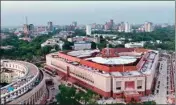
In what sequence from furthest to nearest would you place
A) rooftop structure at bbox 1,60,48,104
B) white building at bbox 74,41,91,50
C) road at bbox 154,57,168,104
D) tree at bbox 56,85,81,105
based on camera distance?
white building at bbox 74,41,91,50 < road at bbox 154,57,168,104 < tree at bbox 56,85,81,105 < rooftop structure at bbox 1,60,48,104

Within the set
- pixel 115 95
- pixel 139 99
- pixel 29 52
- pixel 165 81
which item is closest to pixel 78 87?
pixel 115 95

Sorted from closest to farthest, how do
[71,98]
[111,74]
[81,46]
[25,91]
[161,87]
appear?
[25,91]
[71,98]
[111,74]
[161,87]
[81,46]

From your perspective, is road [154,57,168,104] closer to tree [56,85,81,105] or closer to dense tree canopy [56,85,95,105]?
dense tree canopy [56,85,95,105]

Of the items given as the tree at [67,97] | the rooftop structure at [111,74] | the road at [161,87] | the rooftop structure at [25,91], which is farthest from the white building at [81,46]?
the tree at [67,97]

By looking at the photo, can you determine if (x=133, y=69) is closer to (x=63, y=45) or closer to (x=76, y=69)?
(x=76, y=69)

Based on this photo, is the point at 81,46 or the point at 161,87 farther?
the point at 81,46

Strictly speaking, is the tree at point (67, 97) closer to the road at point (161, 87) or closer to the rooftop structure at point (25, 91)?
the rooftop structure at point (25, 91)

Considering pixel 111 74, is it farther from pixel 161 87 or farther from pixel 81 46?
pixel 81 46

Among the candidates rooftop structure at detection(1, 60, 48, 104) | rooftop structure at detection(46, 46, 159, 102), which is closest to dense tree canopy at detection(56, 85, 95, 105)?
rooftop structure at detection(1, 60, 48, 104)

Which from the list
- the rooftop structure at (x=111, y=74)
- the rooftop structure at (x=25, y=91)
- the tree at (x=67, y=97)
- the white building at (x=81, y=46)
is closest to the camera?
the rooftop structure at (x=25, y=91)

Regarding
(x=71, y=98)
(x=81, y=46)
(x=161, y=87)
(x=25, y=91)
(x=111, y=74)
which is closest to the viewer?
(x=25, y=91)

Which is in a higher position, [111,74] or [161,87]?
[111,74]

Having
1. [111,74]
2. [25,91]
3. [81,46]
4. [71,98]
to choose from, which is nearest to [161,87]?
[111,74]
